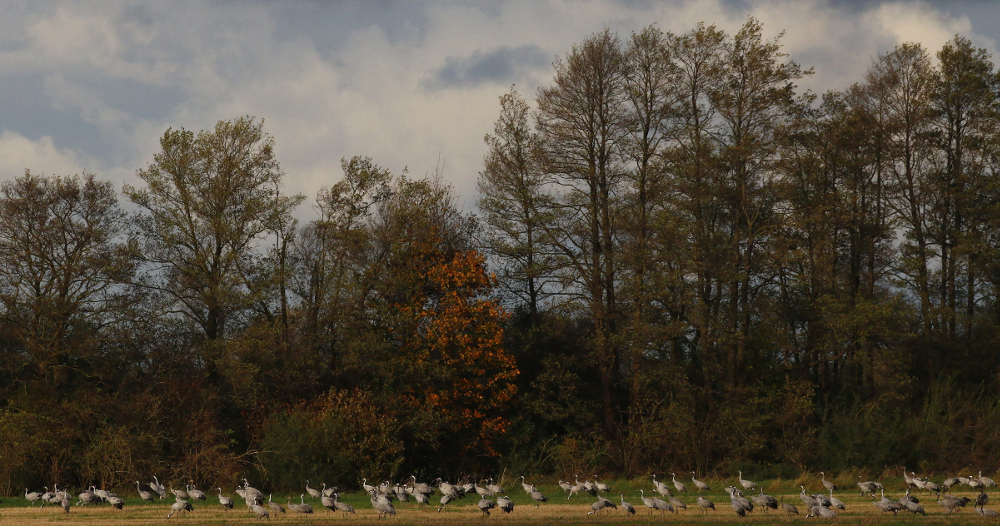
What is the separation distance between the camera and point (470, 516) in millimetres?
27250

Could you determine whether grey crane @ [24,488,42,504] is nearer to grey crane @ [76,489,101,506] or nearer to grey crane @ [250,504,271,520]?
grey crane @ [76,489,101,506]

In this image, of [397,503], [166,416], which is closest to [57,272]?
[166,416]

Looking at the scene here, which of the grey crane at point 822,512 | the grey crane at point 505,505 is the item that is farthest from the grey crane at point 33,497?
the grey crane at point 822,512

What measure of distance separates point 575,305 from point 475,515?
17.2m

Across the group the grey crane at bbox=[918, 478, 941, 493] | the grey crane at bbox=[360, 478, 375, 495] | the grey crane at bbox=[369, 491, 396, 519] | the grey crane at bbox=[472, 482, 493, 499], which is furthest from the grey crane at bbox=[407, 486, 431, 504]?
the grey crane at bbox=[918, 478, 941, 493]

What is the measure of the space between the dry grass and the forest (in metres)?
7.26

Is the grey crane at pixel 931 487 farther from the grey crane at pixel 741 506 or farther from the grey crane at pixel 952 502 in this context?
Result: the grey crane at pixel 741 506

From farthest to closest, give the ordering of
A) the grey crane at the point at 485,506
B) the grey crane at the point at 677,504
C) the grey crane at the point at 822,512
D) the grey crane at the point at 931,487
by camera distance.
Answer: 1. the grey crane at the point at 931,487
2. the grey crane at the point at 677,504
3. the grey crane at the point at 485,506
4. the grey crane at the point at 822,512

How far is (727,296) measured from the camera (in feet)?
151

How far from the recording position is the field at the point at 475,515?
25594 millimetres

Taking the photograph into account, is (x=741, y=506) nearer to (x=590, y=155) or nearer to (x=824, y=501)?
(x=824, y=501)

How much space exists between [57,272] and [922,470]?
115 feet

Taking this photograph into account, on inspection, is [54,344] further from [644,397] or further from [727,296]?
[727,296]

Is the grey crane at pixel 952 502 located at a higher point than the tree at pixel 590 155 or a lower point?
lower
